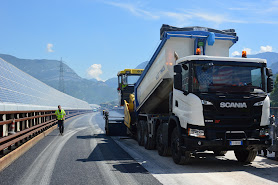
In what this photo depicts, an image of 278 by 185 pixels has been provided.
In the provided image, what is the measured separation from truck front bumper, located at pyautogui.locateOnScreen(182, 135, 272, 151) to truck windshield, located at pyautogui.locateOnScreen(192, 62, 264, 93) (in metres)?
1.15

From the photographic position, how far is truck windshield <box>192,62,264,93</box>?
7355 millimetres

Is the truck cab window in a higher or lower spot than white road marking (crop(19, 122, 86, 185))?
higher

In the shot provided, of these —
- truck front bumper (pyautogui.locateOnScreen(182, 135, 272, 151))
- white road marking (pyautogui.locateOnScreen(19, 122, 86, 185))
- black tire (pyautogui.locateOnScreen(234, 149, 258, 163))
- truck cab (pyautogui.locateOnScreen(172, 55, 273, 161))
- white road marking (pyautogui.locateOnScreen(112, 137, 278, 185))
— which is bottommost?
white road marking (pyautogui.locateOnScreen(112, 137, 278, 185))

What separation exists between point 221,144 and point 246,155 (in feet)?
4.96

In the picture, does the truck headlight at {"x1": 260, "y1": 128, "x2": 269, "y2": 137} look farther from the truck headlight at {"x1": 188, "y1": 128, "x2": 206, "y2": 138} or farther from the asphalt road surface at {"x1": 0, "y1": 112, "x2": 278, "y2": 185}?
the truck headlight at {"x1": 188, "y1": 128, "x2": 206, "y2": 138}

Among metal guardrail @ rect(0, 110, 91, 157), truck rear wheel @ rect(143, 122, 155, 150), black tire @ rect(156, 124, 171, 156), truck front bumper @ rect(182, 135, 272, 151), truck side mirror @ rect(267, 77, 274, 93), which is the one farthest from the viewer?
truck rear wheel @ rect(143, 122, 155, 150)

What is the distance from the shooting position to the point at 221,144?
23.6 feet

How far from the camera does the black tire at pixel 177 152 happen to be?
771cm

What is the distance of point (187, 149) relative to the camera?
7367 millimetres

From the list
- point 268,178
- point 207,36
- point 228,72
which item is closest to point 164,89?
point 207,36

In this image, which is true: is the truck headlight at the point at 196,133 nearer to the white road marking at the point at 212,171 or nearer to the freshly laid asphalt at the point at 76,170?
the white road marking at the point at 212,171

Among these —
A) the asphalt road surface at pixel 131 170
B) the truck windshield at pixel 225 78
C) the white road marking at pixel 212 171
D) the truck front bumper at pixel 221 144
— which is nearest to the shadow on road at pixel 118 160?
the asphalt road surface at pixel 131 170

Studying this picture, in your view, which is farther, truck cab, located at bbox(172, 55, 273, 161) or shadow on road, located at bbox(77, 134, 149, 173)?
shadow on road, located at bbox(77, 134, 149, 173)

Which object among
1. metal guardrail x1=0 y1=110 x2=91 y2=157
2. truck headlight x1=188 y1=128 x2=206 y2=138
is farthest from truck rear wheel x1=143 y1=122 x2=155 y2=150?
metal guardrail x1=0 y1=110 x2=91 y2=157
